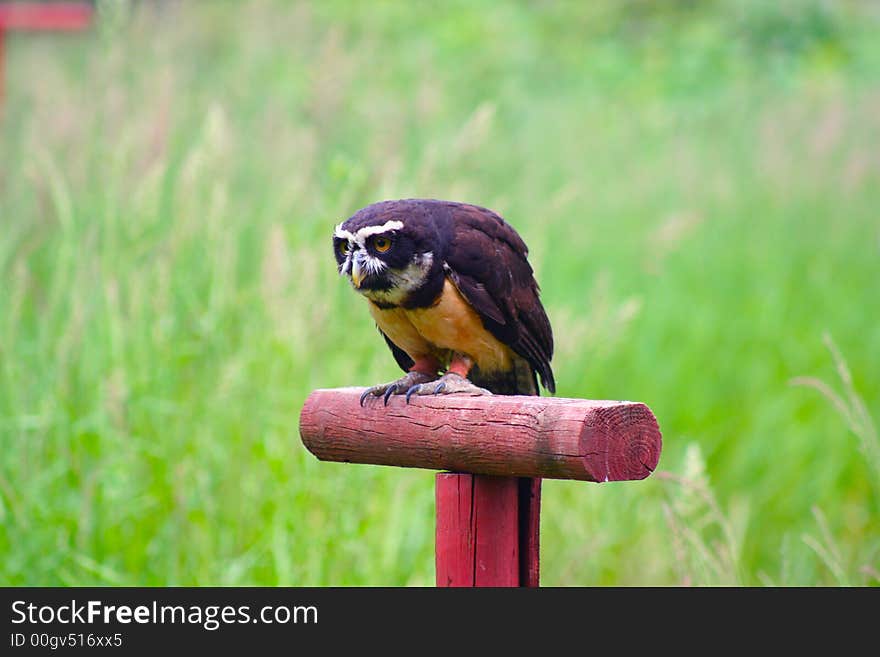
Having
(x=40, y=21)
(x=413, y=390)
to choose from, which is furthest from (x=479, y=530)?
(x=40, y=21)

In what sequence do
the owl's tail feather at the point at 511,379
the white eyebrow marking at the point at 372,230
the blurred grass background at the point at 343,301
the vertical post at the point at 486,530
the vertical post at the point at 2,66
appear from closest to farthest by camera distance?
the vertical post at the point at 486,530, the white eyebrow marking at the point at 372,230, the owl's tail feather at the point at 511,379, the blurred grass background at the point at 343,301, the vertical post at the point at 2,66

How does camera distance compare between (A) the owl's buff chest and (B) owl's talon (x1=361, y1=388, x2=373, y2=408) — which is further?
(A) the owl's buff chest

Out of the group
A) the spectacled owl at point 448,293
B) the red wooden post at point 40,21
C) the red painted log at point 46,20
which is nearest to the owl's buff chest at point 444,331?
the spectacled owl at point 448,293

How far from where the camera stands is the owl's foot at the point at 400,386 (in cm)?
279

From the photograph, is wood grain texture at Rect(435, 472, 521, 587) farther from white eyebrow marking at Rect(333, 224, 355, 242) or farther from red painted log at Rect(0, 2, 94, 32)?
red painted log at Rect(0, 2, 94, 32)

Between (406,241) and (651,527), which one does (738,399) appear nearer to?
(651,527)

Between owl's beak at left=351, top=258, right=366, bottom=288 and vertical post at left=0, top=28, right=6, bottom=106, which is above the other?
vertical post at left=0, top=28, right=6, bottom=106

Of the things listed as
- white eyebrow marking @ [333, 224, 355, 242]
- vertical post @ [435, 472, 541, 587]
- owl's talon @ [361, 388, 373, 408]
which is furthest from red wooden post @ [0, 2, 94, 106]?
vertical post @ [435, 472, 541, 587]

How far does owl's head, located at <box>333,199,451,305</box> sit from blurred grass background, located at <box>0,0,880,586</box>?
784mm

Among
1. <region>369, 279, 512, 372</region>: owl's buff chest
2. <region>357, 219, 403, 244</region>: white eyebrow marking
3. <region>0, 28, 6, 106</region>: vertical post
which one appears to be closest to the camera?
<region>357, 219, 403, 244</region>: white eyebrow marking

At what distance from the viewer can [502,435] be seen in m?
2.36

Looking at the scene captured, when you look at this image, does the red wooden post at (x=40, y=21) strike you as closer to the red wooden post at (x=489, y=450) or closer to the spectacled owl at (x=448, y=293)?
the spectacled owl at (x=448, y=293)

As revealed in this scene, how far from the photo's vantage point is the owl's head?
9.01 feet

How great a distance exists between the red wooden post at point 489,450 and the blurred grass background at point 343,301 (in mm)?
438
